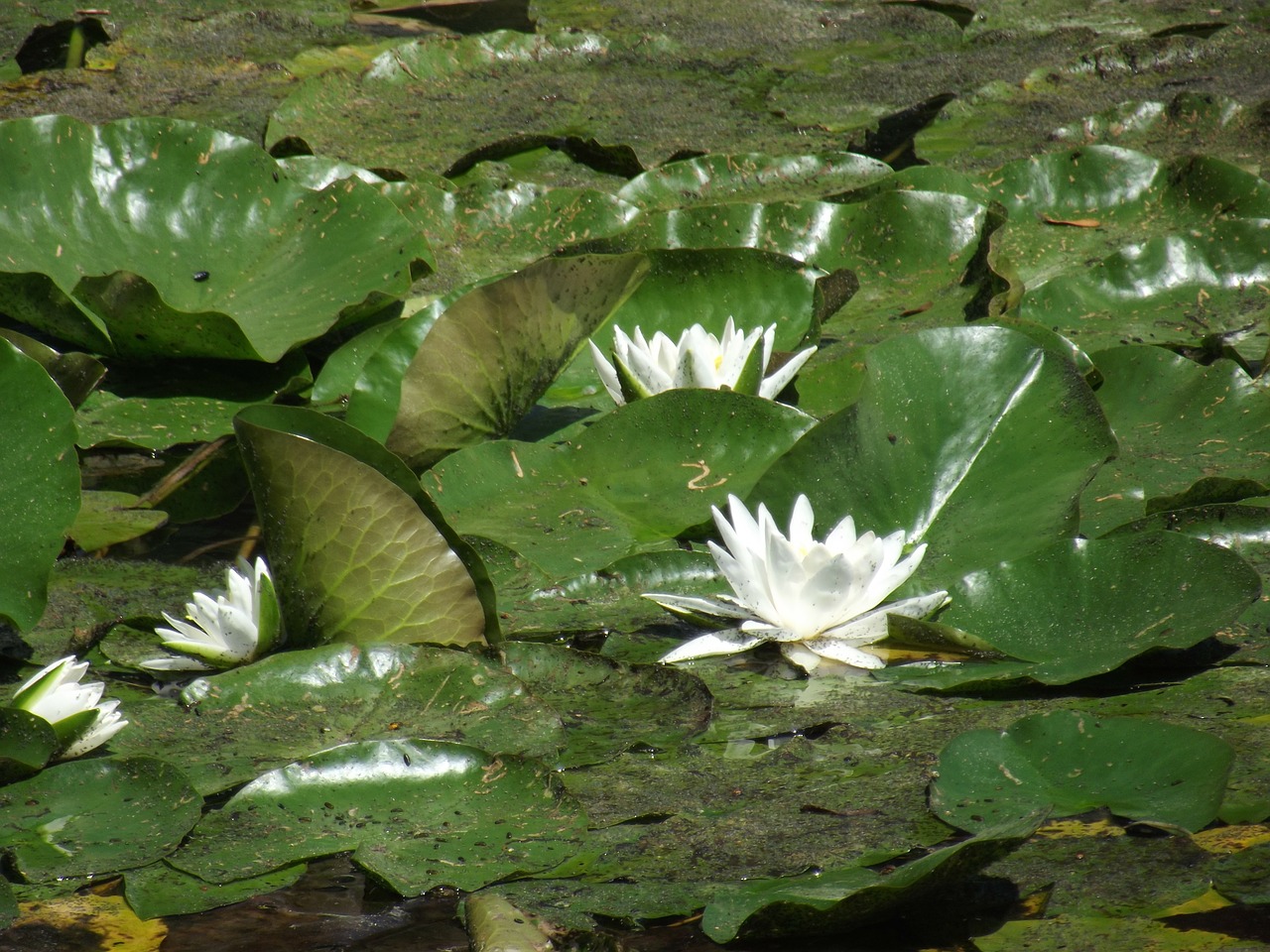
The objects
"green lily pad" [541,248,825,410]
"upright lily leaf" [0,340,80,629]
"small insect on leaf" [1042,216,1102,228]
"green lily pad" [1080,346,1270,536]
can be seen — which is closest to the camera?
"upright lily leaf" [0,340,80,629]

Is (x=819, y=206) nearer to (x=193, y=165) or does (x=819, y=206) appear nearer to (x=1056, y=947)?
(x=193, y=165)

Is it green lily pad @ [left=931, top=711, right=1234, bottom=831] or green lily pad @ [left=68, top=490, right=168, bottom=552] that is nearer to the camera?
green lily pad @ [left=931, top=711, right=1234, bottom=831]

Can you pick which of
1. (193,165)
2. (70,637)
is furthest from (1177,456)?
(193,165)

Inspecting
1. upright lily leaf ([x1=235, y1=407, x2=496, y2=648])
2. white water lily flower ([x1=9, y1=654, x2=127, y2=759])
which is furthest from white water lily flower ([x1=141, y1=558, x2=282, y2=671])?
white water lily flower ([x1=9, y1=654, x2=127, y2=759])

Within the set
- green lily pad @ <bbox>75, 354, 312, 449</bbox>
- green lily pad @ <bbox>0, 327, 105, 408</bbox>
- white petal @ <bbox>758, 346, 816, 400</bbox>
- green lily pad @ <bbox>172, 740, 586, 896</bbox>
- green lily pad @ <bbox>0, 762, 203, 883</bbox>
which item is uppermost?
white petal @ <bbox>758, 346, 816, 400</bbox>

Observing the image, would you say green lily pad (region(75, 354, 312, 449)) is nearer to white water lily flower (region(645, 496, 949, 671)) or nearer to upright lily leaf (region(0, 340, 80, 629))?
upright lily leaf (region(0, 340, 80, 629))

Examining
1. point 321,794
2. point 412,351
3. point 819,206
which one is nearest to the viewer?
point 321,794
